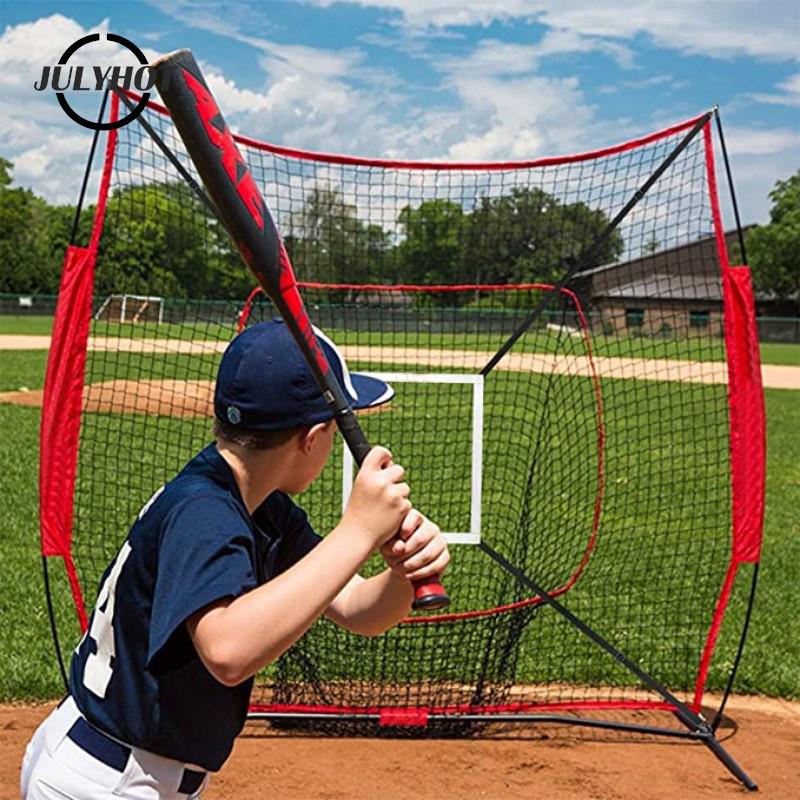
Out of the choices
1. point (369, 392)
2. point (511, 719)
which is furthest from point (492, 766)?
point (369, 392)

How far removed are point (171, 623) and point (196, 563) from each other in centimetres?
12

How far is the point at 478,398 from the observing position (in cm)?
493

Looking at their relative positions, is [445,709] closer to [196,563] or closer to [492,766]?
[492,766]

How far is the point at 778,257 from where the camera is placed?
2509 inches

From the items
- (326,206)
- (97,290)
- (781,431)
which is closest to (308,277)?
(326,206)

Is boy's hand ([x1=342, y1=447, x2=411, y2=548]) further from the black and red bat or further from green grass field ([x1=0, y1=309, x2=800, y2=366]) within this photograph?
green grass field ([x1=0, y1=309, x2=800, y2=366])

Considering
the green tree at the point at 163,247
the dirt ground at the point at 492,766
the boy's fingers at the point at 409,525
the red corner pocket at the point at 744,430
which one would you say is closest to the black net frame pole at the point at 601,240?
the red corner pocket at the point at 744,430

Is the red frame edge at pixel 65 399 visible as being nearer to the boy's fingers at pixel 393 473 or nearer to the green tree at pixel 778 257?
the boy's fingers at pixel 393 473

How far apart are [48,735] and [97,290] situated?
2.94m

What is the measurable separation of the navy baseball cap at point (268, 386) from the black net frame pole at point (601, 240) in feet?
7.50

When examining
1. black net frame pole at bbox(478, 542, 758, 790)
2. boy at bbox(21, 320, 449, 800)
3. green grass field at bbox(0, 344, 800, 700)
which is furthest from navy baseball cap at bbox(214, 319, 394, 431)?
green grass field at bbox(0, 344, 800, 700)

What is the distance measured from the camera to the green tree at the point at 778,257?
208 ft

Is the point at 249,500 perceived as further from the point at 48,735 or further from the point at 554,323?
the point at 554,323

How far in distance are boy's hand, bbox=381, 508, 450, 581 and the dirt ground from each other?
2.03m
